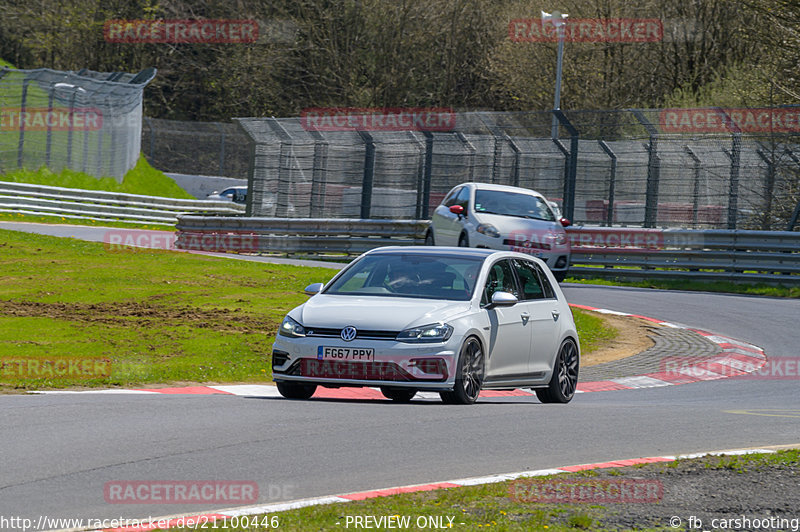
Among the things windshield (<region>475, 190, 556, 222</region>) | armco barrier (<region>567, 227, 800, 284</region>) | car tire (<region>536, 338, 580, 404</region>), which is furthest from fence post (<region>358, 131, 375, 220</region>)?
car tire (<region>536, 338, 580, 404</region>)

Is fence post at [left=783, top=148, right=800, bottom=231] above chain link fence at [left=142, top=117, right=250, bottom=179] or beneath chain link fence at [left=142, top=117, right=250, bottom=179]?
beneath

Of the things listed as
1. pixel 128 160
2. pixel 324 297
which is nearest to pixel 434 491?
pixel 324 297

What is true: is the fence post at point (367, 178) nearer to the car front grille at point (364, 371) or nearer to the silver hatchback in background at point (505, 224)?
the silver hatchback in background at point (505, 224)

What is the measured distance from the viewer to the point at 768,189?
25109 mm

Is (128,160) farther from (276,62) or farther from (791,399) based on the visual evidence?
(791,399)

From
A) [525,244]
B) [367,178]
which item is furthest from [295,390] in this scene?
[367,178]

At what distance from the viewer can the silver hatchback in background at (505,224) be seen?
868 inches

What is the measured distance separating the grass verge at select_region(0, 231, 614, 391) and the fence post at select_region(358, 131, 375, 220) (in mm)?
5396

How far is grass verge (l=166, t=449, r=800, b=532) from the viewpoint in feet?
20.1

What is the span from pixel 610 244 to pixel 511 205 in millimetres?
4486

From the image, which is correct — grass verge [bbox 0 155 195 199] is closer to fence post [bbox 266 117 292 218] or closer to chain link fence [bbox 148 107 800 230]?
chain link fence [bbox 148 107 800 230]

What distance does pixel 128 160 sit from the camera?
44594mm

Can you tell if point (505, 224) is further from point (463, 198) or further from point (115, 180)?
point (115, 180)

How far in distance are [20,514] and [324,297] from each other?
5108 mm
